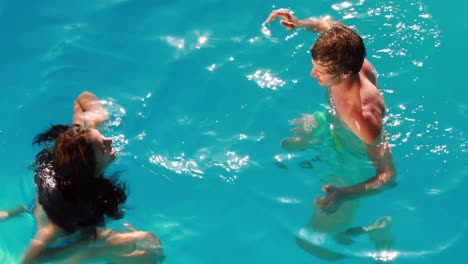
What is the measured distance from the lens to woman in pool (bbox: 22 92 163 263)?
3090mm

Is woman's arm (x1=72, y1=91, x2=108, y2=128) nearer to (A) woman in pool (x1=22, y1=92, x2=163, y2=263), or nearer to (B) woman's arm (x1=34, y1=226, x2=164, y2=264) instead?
(A) woman in pool (x1=22, y1=92, x2=163, y2=263)

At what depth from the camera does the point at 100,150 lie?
3182 mm

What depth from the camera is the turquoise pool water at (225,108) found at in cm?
431

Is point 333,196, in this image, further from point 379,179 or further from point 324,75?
point 324,75

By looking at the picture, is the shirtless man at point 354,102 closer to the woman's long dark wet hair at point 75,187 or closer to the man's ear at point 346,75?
the man's ear at point 346,75

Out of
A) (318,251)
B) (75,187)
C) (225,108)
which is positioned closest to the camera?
(75,187)

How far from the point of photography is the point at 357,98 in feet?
12.2

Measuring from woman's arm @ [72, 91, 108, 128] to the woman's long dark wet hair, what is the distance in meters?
0.69

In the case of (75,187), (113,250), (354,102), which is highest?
(354,102)

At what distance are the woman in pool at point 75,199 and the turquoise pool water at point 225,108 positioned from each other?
936 mm

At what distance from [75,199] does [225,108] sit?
208 cm

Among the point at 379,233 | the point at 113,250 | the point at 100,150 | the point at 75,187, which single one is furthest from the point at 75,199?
the point at 379,233

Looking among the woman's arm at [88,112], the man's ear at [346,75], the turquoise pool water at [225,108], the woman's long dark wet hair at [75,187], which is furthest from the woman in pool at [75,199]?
the man's ear at [346,75]

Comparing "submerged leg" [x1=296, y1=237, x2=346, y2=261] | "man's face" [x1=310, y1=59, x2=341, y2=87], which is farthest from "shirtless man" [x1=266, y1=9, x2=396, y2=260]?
"submerged leg" [x1=296, y1=237, x2=346, y2=261]
